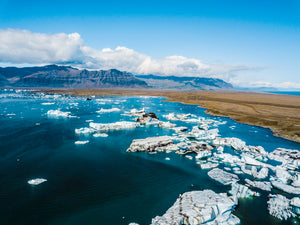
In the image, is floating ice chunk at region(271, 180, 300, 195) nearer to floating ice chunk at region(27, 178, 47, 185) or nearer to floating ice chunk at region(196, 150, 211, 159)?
floating ice chunk at region(196, 150, 211, 159)

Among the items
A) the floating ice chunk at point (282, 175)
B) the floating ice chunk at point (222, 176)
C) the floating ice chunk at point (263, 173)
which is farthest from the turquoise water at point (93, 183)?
the floating ice chunk at point (282, 175)

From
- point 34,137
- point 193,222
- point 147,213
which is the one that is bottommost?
point 34,137

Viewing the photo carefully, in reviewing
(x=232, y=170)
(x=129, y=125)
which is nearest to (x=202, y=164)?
(x=232, y=170)

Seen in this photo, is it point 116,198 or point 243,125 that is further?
point 243,125

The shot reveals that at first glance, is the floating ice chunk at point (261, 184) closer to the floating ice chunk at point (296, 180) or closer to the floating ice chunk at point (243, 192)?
the floating ice chunk at point (243, 192)

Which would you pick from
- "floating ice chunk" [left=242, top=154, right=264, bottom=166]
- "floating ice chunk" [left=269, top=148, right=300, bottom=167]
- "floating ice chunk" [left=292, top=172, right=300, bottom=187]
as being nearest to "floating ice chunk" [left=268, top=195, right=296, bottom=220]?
"floating ice chunk" [left=292, top=172, right=300, bottom=187]

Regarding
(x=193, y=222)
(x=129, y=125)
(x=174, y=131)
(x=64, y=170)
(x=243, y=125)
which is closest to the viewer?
(x=193, y=222)

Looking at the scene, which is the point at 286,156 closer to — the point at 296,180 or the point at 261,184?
the point at 296,180

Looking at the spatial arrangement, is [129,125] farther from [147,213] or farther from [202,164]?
[147,213]
